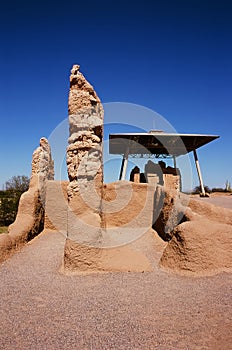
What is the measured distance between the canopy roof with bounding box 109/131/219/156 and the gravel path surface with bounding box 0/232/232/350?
1525 centimetres

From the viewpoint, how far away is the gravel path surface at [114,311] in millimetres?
3230

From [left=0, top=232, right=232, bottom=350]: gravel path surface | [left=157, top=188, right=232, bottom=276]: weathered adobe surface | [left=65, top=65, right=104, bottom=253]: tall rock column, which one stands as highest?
[left=65, top=65, right=104, bottom=253]: tall rock column

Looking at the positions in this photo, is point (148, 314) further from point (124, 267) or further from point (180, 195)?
point (180, 195)

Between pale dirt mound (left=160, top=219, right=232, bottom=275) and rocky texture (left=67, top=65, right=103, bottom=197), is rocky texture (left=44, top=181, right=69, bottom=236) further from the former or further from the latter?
pale dirt mound (left=160, top=219, right=232, bottom=275)

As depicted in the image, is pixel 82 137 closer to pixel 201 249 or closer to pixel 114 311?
pixel 201 249

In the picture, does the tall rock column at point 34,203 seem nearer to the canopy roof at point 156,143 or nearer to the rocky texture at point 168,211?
the rocky texture at point 168,211

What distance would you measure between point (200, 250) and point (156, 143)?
56.3ft

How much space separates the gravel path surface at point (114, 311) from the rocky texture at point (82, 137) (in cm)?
207

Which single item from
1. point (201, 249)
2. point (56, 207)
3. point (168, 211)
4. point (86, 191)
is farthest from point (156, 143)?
point (201, 249)

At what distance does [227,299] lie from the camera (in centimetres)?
423

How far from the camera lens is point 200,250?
554 centimetres

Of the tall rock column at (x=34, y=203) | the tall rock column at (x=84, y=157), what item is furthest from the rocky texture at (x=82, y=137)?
the tall rock column at (x=34, y=203)

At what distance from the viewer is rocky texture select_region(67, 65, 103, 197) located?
6.21 metres

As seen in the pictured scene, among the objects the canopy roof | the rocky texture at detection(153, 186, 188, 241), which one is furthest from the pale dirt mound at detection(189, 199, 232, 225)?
the canopy roof
